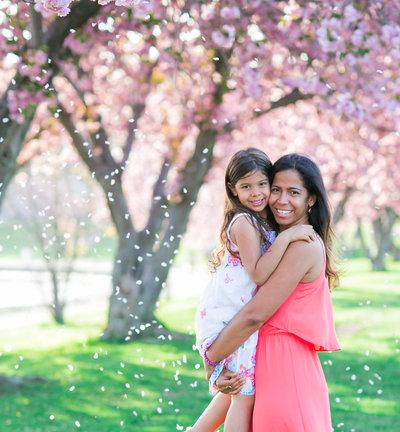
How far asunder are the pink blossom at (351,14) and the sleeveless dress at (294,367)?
130 inches

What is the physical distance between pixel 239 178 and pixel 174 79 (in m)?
3.70

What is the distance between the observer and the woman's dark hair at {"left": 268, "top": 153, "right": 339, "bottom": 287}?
2.74 metres

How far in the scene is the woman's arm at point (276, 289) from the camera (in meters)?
2.54

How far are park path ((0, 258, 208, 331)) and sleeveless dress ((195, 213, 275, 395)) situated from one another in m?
8.56

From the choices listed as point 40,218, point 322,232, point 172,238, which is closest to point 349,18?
point 322,232

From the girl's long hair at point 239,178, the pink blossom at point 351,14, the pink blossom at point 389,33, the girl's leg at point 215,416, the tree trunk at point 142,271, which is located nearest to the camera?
the girl's long hair at point 239,178

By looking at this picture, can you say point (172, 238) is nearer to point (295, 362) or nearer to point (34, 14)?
point (34, 14)

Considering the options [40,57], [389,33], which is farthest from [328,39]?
[40,57]

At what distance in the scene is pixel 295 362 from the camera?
2.61 m

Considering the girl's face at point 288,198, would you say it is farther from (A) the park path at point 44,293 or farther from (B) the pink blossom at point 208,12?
(A) the park path at point 44,293

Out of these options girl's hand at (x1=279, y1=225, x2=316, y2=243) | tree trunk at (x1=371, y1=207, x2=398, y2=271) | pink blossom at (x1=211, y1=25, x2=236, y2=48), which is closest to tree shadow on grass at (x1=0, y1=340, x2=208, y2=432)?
girl's hand at (x1=279, y1=225, x2=316, y2=243)

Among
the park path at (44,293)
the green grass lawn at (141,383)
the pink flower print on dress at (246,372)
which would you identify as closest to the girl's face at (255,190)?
the pink flower print on dress at (246,372)

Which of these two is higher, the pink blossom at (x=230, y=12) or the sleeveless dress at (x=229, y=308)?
the pink blossom at (x=230, y=12)

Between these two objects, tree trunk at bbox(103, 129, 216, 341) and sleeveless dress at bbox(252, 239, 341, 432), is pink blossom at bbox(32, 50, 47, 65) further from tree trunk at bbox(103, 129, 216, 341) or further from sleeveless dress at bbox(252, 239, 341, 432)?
tree trunk at bbox(103, 129, 216, 341)
